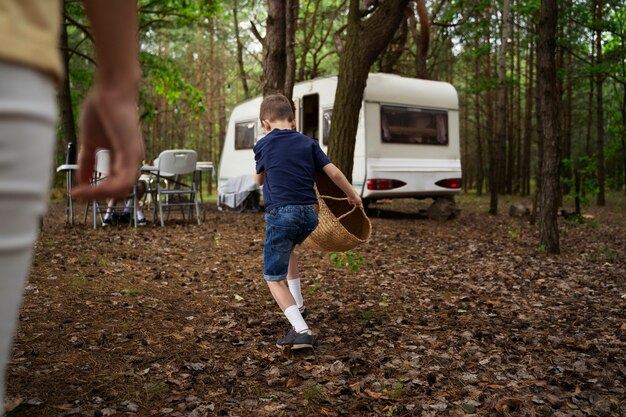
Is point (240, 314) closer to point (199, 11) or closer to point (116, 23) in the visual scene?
point (116, 23)

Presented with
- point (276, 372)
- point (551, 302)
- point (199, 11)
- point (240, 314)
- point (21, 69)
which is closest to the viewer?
point (21, 69)

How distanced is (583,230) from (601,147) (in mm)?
7197

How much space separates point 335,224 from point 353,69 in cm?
544

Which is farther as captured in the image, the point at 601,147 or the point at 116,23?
the point at 601,147

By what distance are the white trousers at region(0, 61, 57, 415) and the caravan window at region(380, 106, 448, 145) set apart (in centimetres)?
1170

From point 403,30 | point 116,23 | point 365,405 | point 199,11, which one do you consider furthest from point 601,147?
point 116,23

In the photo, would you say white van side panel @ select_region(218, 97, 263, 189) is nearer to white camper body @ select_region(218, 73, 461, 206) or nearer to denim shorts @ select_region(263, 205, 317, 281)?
white camper body @ select_region(218, 73, 461, 206)

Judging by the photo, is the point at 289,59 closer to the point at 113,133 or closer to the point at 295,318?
the point at 295,318

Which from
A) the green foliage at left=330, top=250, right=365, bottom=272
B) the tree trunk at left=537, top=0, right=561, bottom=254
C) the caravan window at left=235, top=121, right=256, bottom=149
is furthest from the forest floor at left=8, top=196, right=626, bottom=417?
the caravan window at left=235, top=121, right=256, bottom=149

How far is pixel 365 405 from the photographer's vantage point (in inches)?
126

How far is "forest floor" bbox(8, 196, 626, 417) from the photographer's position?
323 centimetres

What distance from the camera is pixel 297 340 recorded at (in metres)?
4.00

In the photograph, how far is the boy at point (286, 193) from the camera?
392 cm

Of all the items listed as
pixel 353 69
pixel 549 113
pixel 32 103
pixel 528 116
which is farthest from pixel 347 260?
pixel 528 116
